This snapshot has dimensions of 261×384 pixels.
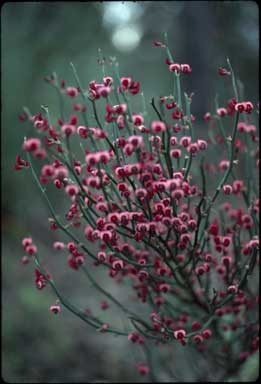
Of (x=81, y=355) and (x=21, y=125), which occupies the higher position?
(x=21, y=125)

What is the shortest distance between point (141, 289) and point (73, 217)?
69 cm

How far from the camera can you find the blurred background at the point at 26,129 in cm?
459

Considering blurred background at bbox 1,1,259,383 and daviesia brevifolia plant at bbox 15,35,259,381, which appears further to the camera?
blurred background at bbox 1,1,259,383

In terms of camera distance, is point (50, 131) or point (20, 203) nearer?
point (50, 131)

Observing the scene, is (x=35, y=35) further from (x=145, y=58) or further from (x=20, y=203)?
(x=145, y=58)

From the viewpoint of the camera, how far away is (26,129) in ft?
13.5

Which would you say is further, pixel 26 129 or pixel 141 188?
pixel 26 129

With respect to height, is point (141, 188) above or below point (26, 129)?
below

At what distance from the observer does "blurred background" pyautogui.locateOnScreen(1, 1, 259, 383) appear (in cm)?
459

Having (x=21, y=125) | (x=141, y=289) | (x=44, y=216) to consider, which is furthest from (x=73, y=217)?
(x=44, y=216)

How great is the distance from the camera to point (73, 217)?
2.20 meters

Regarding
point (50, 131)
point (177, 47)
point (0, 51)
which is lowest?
point (50, 131)

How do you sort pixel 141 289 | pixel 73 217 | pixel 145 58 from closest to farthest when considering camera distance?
pixel 73 217 → pixel 141 289 → pixel 145 58

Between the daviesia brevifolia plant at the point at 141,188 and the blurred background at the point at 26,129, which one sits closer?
the daviesia brevifolia plant at the point at 141,188
